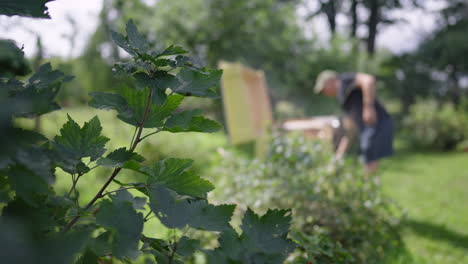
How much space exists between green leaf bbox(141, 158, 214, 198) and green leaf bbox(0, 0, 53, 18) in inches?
10.8

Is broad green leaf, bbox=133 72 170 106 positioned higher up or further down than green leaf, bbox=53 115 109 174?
higher up

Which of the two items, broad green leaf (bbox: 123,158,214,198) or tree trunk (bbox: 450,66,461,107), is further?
tree trunk (bbox: 450,66,461,107)

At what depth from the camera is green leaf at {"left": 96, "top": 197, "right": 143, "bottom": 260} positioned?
0.49m

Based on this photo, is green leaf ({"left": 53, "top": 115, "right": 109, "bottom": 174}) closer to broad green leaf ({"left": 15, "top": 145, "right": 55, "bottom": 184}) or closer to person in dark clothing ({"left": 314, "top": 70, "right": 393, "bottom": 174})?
broad green leaf ({"left": 15, "top": 145, "right": 55, "bottom": 184})

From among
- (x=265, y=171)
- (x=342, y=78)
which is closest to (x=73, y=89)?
(x=342, y=78)

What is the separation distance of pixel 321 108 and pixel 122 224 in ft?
45.9

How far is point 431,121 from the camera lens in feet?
35.0

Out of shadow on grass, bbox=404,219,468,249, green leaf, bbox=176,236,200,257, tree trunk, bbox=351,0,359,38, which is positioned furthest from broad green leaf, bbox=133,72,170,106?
tree trunk, bbox=351,0,359,38

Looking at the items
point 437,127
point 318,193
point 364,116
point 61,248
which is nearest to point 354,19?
point 437,127

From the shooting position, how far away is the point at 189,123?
66 cm

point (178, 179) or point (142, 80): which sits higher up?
point (142, 80)

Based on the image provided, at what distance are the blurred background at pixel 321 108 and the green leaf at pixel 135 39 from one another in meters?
0.10

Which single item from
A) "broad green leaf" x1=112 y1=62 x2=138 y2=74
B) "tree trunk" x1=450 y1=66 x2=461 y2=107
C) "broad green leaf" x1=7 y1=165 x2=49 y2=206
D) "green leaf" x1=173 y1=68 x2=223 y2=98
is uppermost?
"broad green leaf" x1=112 y1=62 x2=138 y2=74

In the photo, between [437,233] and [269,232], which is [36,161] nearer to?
[269,232]
